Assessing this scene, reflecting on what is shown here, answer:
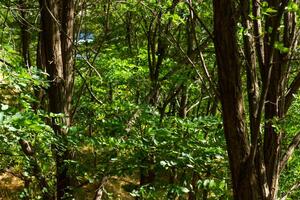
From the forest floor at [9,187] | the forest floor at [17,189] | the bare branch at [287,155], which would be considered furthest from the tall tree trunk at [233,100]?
the forest floor at [9,187]

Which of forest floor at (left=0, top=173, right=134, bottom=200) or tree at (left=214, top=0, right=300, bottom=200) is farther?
forest floor at (left=0, top=173, right=134, bottom=200)

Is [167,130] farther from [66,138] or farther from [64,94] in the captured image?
[64,94]

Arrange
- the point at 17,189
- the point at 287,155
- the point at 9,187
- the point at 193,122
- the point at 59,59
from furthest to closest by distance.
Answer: the point at 9,187 < the point at 17,189 < the point at 59,59 < the point at 193,122 < the point at 287,155

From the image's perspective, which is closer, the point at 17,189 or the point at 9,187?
the point at 17,189

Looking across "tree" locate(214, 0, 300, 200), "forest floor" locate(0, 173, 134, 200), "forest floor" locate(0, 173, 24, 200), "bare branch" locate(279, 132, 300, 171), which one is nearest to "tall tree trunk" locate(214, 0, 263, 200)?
"tree" locate(214, 0, 300, 200)

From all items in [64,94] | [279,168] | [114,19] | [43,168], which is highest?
[114,19]

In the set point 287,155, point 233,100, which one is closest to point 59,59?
point 233,100

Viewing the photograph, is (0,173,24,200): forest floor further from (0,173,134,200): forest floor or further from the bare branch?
the bare branch

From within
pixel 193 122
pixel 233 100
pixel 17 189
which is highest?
pixel 233 100

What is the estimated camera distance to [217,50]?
303 centimetres

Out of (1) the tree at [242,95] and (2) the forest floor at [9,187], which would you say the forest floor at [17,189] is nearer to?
(2) the forest floor at [9,187]

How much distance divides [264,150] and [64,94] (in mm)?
3130

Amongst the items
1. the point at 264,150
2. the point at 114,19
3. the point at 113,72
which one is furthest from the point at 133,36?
the point at 264,150

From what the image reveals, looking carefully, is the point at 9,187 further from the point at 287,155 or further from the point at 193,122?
the point at 287,155
